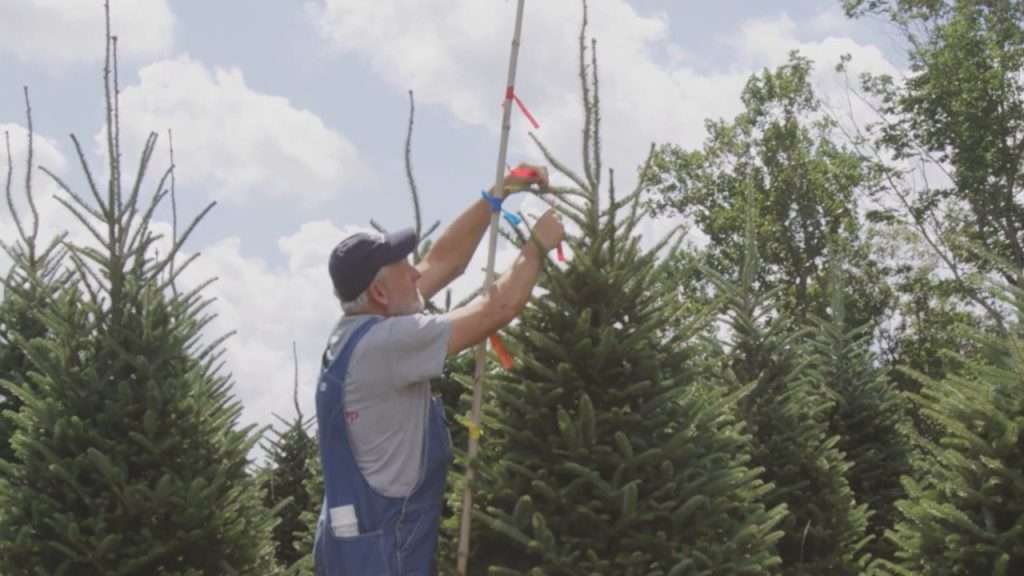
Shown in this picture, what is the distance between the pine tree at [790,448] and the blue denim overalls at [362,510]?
494cm

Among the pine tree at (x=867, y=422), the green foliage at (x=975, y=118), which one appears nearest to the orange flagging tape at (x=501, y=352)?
the pine tree at (x=867, y=422)

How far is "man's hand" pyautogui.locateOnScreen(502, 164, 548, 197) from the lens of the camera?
5.77 m

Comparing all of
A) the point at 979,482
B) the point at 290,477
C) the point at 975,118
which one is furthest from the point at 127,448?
the point at 975,118

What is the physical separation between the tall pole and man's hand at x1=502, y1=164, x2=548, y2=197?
117mm

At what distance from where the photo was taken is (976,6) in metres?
32.9

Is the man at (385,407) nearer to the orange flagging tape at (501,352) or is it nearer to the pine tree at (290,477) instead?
the orange flagging tape at (501,352)

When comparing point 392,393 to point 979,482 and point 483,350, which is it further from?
point 979,482

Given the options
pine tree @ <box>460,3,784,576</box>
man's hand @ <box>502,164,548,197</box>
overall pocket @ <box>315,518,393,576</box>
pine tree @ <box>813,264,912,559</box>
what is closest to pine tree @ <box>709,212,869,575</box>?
pine tree @ <box>813,264,912,559</box>

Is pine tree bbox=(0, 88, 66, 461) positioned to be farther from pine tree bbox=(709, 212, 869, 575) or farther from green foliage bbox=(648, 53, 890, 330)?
green foliage bbox=(648, 53, 890, 330)

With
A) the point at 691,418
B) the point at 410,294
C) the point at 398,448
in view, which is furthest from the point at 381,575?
the point at 691,418

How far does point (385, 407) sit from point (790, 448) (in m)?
5.52

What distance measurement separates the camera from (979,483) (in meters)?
6.21

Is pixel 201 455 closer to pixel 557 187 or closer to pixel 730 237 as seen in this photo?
pixel 557 187

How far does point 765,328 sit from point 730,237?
29.3 metres
